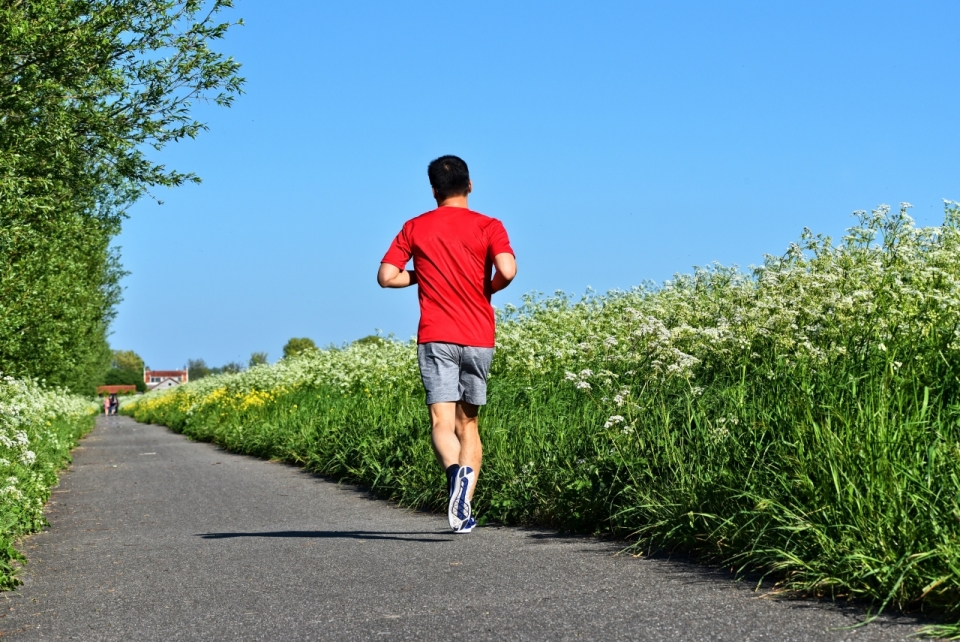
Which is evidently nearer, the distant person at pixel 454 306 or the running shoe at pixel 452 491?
the running shoe at pixel 452 491

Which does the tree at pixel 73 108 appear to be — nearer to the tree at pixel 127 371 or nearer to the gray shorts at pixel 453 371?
the gray shorts at pixel 453 371

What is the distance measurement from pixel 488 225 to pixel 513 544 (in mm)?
1957

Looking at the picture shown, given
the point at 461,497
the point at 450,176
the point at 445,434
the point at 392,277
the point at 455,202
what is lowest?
the point at 461,497

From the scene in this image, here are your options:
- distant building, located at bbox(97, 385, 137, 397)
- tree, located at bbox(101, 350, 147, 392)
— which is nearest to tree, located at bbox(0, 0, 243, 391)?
distant building, located at bbox(97, 385, 137, 397)

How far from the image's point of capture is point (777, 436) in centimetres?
522

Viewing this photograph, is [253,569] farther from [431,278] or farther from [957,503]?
[957,503]

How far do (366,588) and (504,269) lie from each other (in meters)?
2.21

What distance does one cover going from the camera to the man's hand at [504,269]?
6.25m

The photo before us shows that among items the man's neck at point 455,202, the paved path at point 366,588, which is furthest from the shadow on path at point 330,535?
the man's neck at point 455,202

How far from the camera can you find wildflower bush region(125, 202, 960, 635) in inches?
166

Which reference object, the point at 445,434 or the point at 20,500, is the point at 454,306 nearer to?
the point at 445,434

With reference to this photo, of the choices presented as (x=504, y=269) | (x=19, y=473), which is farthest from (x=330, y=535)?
(x=19, y=473)

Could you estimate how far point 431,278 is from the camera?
6301 mm

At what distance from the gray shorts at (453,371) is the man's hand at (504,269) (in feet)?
1.37
